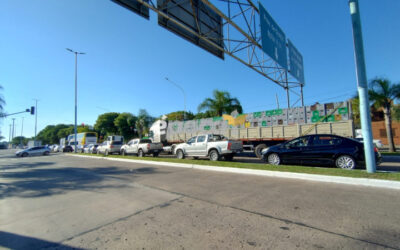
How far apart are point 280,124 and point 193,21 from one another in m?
7.94

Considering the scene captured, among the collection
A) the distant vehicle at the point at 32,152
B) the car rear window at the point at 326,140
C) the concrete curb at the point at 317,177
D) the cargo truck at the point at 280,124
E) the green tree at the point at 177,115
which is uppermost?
the green tree at the point at 177,115

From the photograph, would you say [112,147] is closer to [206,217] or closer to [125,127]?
[206,217]

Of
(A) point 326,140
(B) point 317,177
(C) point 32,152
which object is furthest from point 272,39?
(C) point 32,152

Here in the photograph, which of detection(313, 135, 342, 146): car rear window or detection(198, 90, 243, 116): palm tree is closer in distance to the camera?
detection(313, 135, 342, 146): car rear window

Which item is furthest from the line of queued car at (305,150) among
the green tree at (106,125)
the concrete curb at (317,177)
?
the green tree at (106,125)

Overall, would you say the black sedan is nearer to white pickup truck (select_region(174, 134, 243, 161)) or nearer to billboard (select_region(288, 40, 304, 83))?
white pickup truck (select_region(174, 134, 243, 161))

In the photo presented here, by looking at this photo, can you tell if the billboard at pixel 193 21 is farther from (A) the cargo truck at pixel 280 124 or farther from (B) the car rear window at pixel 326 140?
(B) the car rear window at pixel 326 140

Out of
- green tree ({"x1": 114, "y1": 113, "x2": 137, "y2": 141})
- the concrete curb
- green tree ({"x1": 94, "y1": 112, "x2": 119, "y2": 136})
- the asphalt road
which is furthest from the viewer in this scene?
green tree ({"x1": 94, "y1": 112, "x2": 119, "y2": 136})

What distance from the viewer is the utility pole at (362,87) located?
6.40 metres

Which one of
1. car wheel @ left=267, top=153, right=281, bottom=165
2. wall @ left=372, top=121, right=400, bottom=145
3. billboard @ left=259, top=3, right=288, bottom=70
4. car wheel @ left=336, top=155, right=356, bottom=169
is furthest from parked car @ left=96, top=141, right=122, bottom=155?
wall @ left=372, top=121, right=400, bottom=145

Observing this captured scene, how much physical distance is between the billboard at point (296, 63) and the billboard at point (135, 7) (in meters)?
9.92

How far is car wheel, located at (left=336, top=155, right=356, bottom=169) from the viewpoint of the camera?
7.49m

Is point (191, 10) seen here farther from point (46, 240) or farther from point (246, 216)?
point (46, 240)

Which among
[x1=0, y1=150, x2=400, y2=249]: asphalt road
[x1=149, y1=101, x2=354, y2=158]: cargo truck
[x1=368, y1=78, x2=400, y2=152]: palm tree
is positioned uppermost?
[x1=368, y1=78, x2=400, y2=152]: palm tree
